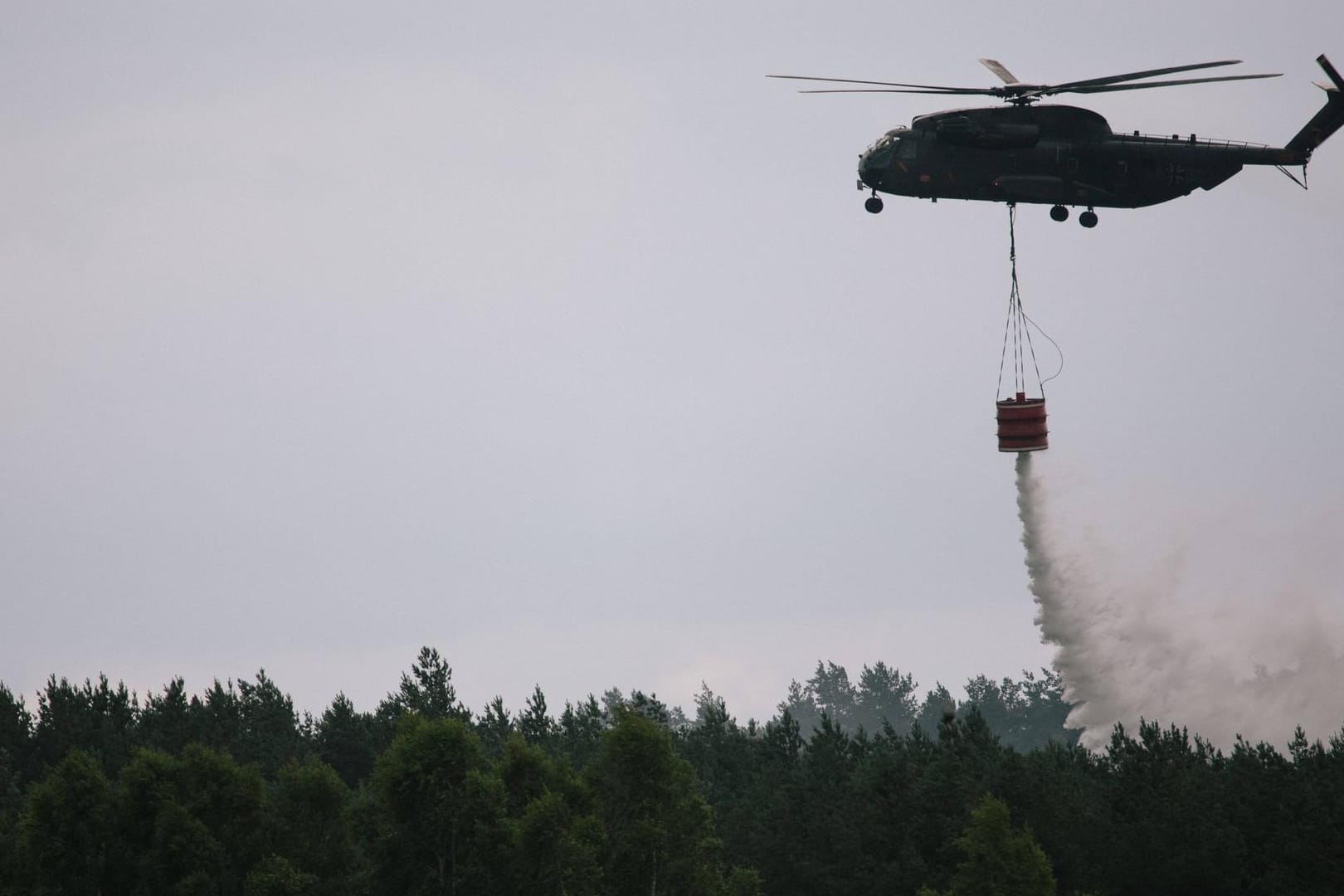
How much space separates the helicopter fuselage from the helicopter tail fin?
110 inches

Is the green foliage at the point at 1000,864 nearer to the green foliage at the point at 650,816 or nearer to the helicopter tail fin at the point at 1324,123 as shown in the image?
the green foliage at the point at 650,816

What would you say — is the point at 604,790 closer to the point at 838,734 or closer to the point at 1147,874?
the point at 1147,874

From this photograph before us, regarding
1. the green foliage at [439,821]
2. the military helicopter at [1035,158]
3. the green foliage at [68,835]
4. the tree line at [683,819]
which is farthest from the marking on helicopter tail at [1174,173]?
the green foliage at [68,835]

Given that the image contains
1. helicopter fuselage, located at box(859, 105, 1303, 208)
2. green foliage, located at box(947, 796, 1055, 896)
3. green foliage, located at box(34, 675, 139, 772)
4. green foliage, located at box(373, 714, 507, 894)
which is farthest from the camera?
green foliage, located at box(34, 675, 139, 772)

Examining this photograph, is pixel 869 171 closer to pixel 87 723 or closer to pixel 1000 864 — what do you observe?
pixel 1000 864

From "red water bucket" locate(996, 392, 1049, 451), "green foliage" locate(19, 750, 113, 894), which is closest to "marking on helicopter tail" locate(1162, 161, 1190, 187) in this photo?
"red water bucket" locate(996, 392, 1049, 451)

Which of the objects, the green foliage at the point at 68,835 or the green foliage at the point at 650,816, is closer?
the green foliage at the point at 650,816

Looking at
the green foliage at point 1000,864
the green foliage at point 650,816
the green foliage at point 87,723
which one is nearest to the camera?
the green foliage at point 1000,864

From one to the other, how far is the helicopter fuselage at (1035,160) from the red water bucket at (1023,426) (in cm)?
753

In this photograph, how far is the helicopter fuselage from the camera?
205 feet

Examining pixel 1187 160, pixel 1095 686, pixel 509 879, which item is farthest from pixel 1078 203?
pixel 1095 686

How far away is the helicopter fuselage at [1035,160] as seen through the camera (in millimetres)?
62469

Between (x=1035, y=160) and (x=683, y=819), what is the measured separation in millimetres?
25234

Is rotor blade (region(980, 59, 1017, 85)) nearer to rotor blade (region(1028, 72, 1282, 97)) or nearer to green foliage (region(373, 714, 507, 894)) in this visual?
rotor blade (region(1028, 72, 1282, 97))
